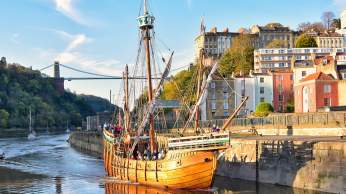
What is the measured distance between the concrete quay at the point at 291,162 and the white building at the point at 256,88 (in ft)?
161

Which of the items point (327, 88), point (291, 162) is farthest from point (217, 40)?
point (291, 162)

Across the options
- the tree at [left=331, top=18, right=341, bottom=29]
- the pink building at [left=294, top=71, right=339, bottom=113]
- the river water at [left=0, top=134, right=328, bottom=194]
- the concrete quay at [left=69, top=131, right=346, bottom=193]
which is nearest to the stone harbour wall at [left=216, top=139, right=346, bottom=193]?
the concrete quay at [left=69, top=131, right=346, bottom=193]

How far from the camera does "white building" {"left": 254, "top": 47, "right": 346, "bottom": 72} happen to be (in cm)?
13175

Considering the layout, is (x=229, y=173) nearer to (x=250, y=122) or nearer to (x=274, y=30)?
(x=250, y=122)

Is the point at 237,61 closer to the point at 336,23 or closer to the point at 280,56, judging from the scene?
the point at 280,56

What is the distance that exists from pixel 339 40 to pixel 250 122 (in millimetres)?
109036

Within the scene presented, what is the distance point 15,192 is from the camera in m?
40.6

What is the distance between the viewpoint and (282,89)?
3728 inches

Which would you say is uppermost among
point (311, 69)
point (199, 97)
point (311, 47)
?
point (311, 47)

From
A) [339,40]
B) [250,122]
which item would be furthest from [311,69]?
[339,40]

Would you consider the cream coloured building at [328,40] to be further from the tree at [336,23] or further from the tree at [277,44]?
the tree at [336,23]

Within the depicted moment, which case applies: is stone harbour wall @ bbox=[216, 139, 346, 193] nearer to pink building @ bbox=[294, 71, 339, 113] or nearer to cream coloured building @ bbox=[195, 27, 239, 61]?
pink building @ bbox=[294, 71, 339, 113]

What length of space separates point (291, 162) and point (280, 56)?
335 feet

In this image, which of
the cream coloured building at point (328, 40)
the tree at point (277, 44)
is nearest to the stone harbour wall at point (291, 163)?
the cream coloured building at point (328, 40)
